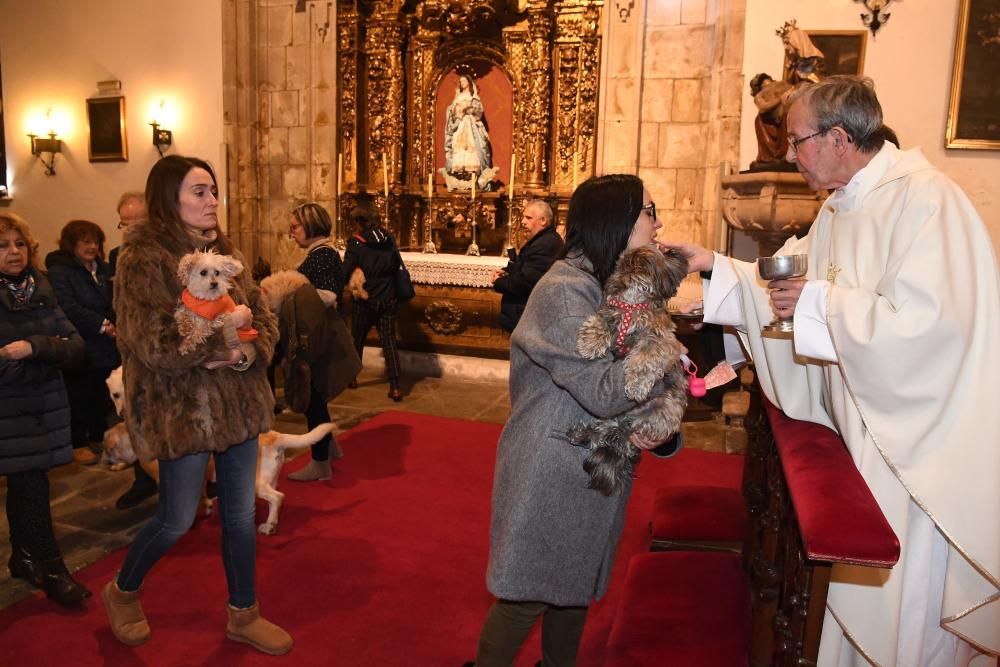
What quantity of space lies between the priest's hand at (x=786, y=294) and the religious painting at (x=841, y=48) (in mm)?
5275

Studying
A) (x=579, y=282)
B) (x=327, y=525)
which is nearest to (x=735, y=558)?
(x=579, y=282)

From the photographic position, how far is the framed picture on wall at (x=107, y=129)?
9.63m

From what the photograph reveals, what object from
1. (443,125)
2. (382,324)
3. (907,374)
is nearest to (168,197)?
(907,374)

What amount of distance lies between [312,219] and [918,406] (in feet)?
12.9

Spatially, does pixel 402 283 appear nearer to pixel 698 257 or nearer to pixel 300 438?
pixel 300 438

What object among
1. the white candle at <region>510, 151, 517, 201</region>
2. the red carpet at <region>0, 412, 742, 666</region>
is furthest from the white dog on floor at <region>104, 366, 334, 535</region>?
the white candle at <region>510, 151, 517, 201</region>

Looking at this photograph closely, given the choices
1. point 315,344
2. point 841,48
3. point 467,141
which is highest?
point 841,48

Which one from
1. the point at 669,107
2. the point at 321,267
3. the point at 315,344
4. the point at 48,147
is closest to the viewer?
the point at 315,344

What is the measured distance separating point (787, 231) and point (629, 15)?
3.07 meters

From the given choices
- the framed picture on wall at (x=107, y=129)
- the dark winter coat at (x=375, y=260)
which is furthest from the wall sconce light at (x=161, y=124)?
the dark winter coat at (x=375, y=260)

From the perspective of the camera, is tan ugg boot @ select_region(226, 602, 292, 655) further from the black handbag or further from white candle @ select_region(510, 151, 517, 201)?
white candle @ select_region(510, 151, 517, 201)

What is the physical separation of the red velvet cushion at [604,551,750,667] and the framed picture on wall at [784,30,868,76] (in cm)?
523

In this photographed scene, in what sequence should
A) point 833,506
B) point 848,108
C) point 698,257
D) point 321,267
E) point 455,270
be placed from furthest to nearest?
point 455,270
point 321,267
point 698,257
point 848,108
point 833,506

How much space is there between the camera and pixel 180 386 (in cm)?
266
